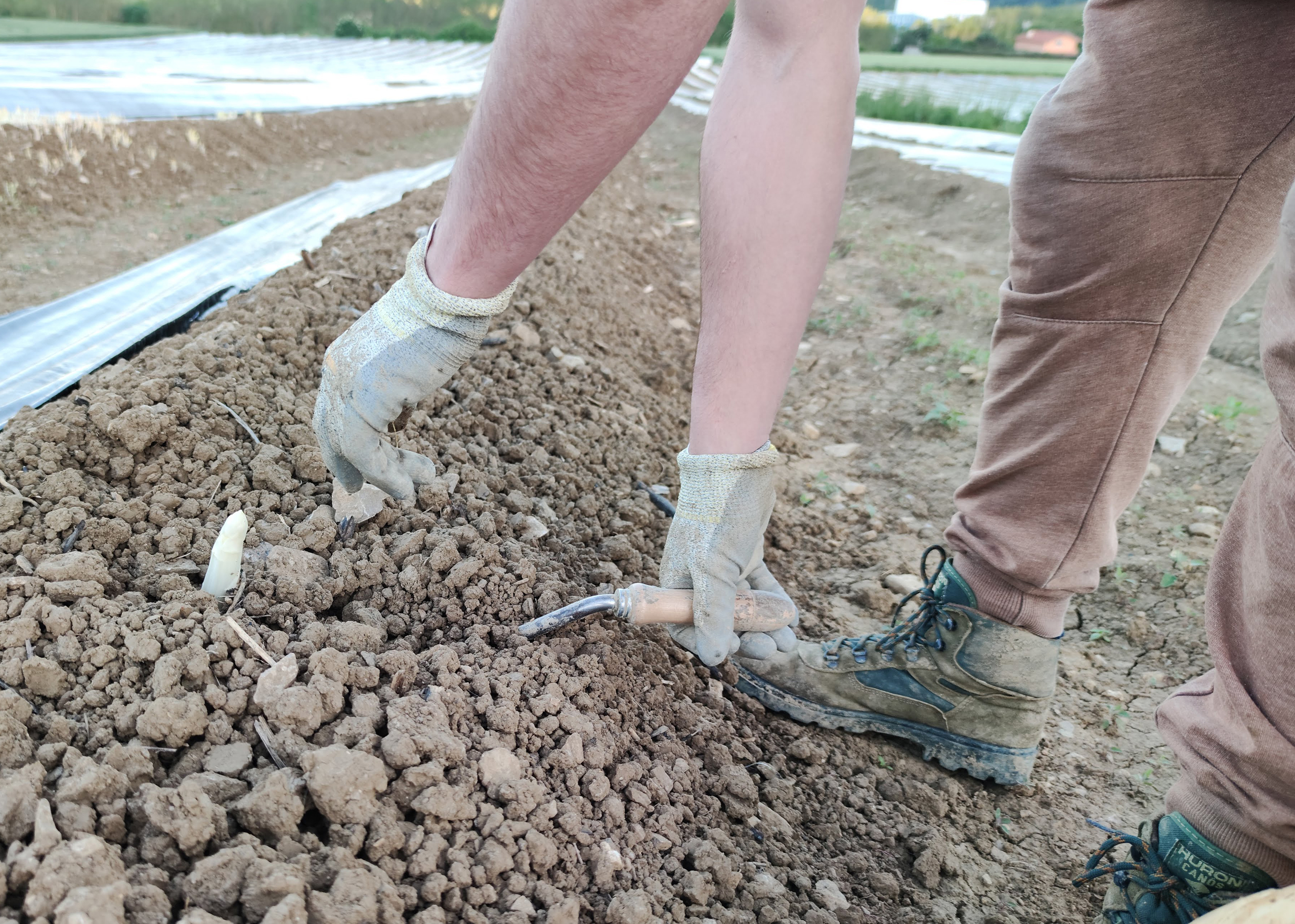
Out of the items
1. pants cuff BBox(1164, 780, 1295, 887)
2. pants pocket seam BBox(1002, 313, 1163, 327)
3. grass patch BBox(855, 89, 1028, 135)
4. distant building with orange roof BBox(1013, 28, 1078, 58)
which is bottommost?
pants cuff BBox(1164, 780, 1295, 887)

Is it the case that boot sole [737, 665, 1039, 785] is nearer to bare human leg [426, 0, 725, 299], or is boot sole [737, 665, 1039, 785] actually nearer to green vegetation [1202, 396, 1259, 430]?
bare human leg [426, 0, 725, 299]

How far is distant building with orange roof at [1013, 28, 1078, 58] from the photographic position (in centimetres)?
2533

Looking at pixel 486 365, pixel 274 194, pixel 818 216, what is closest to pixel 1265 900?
pixel 818 216

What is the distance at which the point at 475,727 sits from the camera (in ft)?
3.86

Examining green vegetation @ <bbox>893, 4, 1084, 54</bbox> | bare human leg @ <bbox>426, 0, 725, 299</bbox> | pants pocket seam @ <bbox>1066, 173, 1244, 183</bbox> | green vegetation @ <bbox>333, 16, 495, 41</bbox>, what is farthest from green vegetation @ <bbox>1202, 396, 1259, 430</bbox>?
green vegetation @ <bbox>893, 4, 1084, 54</bbox>

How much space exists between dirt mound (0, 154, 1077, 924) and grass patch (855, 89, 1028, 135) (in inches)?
296

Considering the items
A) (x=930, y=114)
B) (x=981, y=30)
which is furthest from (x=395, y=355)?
(x=981, y=30)

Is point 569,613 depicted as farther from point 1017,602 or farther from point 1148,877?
point 1148,877

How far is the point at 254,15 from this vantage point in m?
19.1

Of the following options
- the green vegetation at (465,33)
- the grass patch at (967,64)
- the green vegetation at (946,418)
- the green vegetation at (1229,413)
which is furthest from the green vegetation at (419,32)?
the green vegetation at (1229,413)

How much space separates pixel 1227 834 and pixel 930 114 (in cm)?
939

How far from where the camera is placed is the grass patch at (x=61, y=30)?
30.4 feet

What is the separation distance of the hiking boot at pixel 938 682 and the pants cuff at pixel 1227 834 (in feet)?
1.19

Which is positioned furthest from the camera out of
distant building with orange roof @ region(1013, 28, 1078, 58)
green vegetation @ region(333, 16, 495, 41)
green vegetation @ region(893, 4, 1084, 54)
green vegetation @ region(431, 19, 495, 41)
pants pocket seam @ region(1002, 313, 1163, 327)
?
green vegetation @ region(893, 4, 1084, 54)
